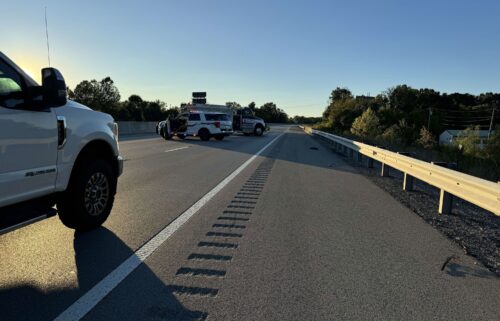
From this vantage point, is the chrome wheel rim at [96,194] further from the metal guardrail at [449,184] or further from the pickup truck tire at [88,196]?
the metal guardrail at [449,184]

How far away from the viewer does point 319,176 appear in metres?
11.2

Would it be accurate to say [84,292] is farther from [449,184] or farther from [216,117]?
[216,117]

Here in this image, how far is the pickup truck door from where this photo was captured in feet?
11.8

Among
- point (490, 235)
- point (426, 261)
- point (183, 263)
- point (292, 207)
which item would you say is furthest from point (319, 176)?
point (183, 263)

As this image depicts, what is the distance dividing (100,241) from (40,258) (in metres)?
0.75

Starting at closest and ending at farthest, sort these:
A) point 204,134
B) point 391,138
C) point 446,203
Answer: point 446,203, point 204,134, point 391,138

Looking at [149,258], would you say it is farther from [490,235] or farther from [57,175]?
[490,235]

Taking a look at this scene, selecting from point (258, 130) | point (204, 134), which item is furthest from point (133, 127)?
point (204, 134)

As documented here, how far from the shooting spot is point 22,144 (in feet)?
12.4

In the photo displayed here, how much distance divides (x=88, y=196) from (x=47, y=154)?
3.27 ft

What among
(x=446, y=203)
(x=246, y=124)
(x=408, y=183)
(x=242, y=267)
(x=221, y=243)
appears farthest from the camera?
(x=246, y=124)

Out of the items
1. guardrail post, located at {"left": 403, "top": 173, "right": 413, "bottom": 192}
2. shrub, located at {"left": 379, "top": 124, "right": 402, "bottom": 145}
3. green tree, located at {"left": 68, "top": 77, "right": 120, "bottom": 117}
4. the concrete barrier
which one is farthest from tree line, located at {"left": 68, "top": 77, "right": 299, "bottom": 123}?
guardrail post, located at {"left": 403, "top": 173, "right": 413, "bottom": 192}

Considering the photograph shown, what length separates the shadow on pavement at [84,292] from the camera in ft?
10.1

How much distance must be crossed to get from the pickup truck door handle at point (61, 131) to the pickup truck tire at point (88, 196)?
56 centimetres
